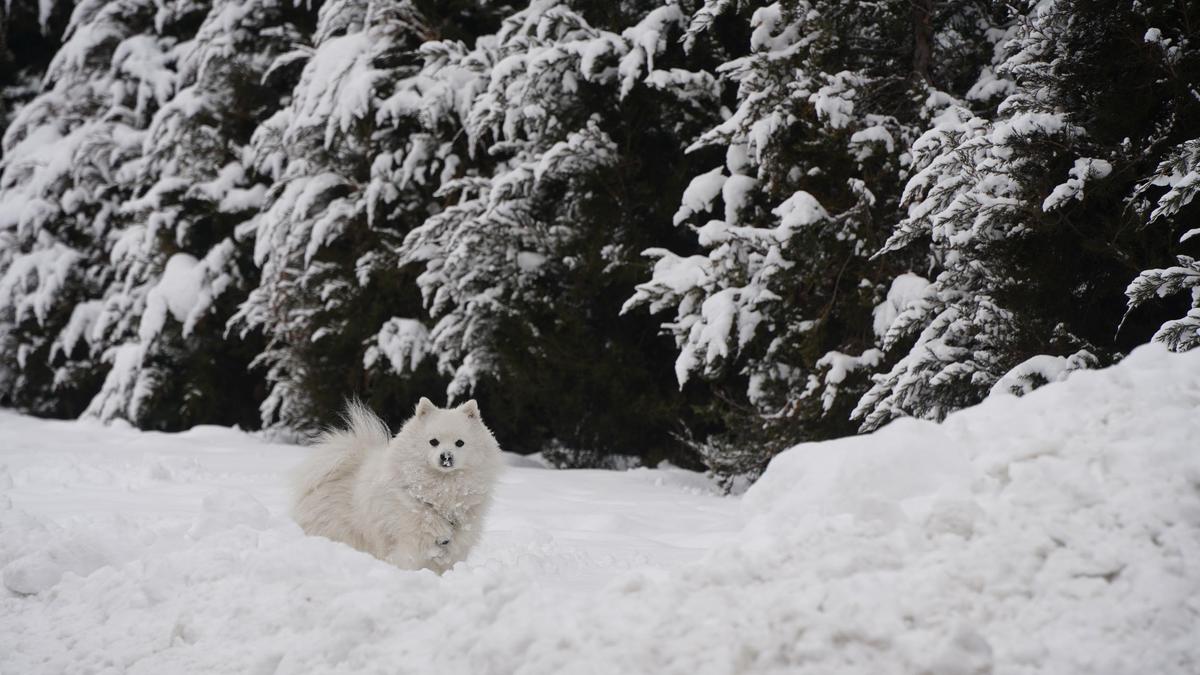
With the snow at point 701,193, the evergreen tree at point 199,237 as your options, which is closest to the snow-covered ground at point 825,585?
the snow at point 701,193

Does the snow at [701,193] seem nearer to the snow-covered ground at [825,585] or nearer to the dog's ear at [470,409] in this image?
the dog's ear at [470,409]

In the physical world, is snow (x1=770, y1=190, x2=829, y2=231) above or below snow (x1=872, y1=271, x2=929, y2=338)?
above

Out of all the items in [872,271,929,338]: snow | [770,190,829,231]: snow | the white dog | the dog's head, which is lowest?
the white dog

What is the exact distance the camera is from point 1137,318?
17.0ft

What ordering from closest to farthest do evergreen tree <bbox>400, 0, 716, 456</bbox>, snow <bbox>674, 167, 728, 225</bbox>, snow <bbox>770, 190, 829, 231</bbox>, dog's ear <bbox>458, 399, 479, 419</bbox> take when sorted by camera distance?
1. dog's ear <bbox>458, 399, 479, 419</bbox>
2. snow <bbox>770, 190, 829, 231</bbox>
3. snow <bbox>674, 167, 728, 225</bbox>
4. evergreen tree <bbox>400, 0, 716, 456</bbox>

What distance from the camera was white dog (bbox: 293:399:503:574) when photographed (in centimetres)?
436

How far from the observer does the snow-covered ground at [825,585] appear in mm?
2045

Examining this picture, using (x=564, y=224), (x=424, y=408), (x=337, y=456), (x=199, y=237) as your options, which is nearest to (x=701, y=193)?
(x=564, y=224)

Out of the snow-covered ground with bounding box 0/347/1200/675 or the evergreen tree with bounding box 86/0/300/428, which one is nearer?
the snow-covered ground with bounding box 0/347/1200/675

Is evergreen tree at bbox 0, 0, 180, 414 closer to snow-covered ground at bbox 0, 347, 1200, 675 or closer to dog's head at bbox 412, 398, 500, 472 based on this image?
dog's head at bbox 412, 398, 500, 472

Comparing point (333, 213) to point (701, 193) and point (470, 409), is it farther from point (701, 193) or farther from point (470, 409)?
point (470, 409)

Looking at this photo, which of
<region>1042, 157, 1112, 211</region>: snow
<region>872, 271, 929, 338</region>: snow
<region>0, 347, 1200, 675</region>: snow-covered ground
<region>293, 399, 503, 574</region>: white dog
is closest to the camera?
<region>0, 347, 1200, 675</region>: snow-covered ground

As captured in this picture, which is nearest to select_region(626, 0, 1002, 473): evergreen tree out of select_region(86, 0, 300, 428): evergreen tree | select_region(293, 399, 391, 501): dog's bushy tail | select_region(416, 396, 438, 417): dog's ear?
select_region(416, 396, 438, 417): dog's ear

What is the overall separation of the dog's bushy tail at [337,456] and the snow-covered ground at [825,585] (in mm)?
914
